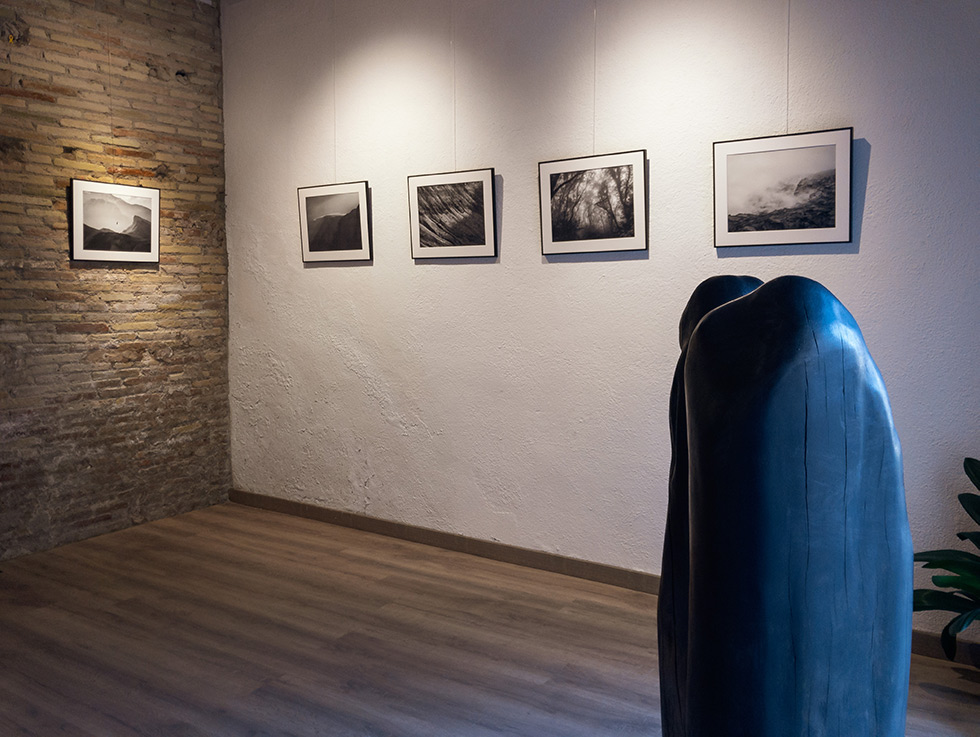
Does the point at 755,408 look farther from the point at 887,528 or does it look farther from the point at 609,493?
the point at 609,493

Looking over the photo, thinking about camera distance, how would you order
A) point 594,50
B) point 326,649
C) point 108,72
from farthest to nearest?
point 108,72, point 594,50, point 326,649

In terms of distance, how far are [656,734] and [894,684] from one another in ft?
7.65

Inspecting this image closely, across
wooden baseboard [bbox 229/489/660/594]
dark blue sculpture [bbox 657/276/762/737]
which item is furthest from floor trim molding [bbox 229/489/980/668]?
dark blue sculpture [bbox 657/276/762/737]

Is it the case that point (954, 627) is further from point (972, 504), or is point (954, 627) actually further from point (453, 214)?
point (453, 214)

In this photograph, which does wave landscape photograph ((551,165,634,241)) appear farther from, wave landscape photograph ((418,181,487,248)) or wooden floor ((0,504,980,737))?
wooden floor ((0,504,980,737))

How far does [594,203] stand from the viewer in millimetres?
4297

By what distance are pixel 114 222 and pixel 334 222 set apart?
1376mm

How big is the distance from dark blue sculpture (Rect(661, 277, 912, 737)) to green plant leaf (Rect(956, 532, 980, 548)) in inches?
112

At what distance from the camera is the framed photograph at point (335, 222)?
5.22m

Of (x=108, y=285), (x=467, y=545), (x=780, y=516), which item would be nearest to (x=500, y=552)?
(x=467, y=545)

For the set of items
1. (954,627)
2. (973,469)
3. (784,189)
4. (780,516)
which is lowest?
(954,627)

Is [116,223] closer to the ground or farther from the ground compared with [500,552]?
farther from the ground

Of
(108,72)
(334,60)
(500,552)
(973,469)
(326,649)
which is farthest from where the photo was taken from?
(334,60)

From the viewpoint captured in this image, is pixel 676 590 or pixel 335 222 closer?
pixel 676 590
